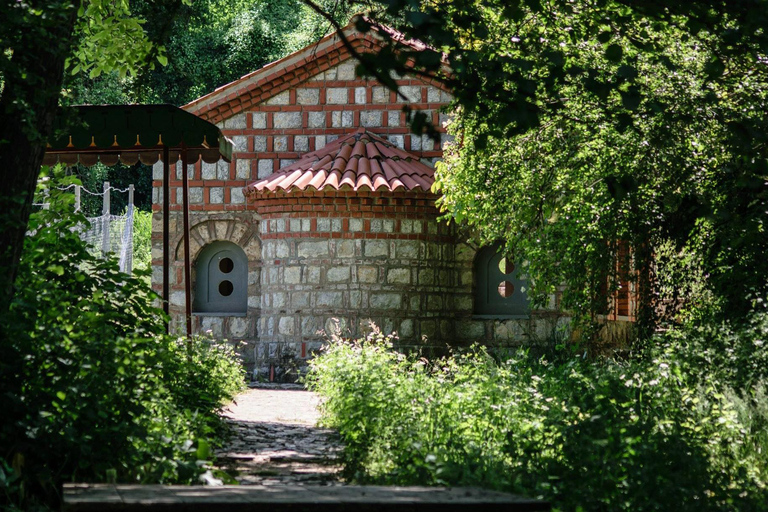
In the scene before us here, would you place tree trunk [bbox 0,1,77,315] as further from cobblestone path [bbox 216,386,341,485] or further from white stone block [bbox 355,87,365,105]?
white stone block [bbox 355,87,365,105]

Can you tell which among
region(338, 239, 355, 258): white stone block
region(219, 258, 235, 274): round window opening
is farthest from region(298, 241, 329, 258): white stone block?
region(219, 258, 235, 274): round window opening

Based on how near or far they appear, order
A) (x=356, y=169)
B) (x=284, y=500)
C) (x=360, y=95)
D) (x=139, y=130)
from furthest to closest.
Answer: (x=360, y=95) → (x=356, y=169) → (x=139, y=130) → (x=284, y=500)

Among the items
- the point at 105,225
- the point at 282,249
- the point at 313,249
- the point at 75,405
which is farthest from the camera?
the point at 105,225

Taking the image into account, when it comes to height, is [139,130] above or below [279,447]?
above

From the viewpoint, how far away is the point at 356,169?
1512cm

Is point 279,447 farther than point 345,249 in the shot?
No

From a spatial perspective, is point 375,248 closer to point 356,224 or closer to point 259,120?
point 356,224

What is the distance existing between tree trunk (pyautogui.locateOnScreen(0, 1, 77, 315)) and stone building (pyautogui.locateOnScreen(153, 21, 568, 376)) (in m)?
8.24

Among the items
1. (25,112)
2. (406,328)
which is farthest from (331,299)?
(25,112)

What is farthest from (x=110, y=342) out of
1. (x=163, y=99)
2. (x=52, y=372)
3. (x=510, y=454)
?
(x=163, y=99)

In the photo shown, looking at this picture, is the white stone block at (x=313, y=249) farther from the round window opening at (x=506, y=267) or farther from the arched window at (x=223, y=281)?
the round window opening at (x=506, y=267)

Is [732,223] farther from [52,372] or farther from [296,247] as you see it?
[296,247]

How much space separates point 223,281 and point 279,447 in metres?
8.75

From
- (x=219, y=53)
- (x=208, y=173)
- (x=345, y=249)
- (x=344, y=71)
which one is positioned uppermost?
(x=219, y=53)
